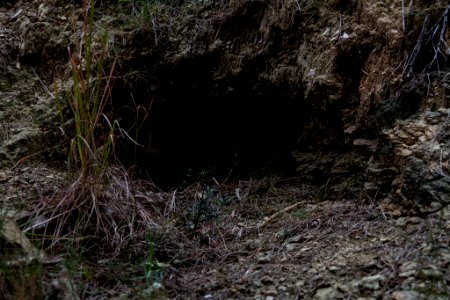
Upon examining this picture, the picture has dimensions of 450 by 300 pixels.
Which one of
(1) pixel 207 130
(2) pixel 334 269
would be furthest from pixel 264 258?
(1) pixel 207 130

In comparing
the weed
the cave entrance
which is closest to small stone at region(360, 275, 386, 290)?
the weed

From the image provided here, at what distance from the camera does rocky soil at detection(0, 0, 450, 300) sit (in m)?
1.68

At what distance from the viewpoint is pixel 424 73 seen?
2.08m

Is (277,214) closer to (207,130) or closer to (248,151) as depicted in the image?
(248,151)

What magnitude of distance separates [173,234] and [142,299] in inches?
20.7

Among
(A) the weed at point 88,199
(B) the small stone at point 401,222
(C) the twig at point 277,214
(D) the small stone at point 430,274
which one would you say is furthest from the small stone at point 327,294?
(A) the weed at point 88,199

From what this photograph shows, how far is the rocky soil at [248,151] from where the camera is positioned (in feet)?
5.52

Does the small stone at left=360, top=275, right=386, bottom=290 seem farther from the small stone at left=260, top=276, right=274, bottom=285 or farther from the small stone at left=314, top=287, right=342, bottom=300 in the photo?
the small stone at left=260, top=276, right=274, bottom=285

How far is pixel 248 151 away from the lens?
125 inches

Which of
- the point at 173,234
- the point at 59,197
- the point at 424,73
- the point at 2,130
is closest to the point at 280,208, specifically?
the point at 173,234

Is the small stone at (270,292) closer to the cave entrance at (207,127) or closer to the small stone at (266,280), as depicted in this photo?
the small stone at (266,280)

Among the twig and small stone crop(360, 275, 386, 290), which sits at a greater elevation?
small stone crop(360, 275, 386, 290)

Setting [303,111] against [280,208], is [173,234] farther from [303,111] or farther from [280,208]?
[303,111]

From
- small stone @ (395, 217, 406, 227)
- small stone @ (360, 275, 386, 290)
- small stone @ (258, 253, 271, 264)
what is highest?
small stone @ (395, 217, 406, 227)
